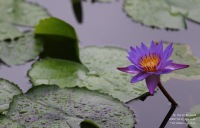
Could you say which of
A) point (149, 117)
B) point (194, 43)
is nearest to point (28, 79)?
point (149, 117)

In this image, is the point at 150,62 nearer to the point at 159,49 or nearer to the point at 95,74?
the point at 159,49

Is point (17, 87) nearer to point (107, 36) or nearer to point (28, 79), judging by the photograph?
point (28, 79)

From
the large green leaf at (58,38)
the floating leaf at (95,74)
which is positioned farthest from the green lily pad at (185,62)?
the large green leaf at (58,38)

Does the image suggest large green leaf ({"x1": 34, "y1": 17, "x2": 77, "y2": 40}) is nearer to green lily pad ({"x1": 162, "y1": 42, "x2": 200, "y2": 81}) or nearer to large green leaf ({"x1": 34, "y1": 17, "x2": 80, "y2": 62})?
large green leaf ({"x1": 34, "y1": 17, "x2": 80, "y2": 62})

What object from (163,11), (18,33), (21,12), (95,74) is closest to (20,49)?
(18,33)

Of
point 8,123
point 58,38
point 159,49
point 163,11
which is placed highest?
point 163,11

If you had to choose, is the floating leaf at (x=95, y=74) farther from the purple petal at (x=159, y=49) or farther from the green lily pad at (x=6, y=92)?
the purple petal at (x=159, y=49)
